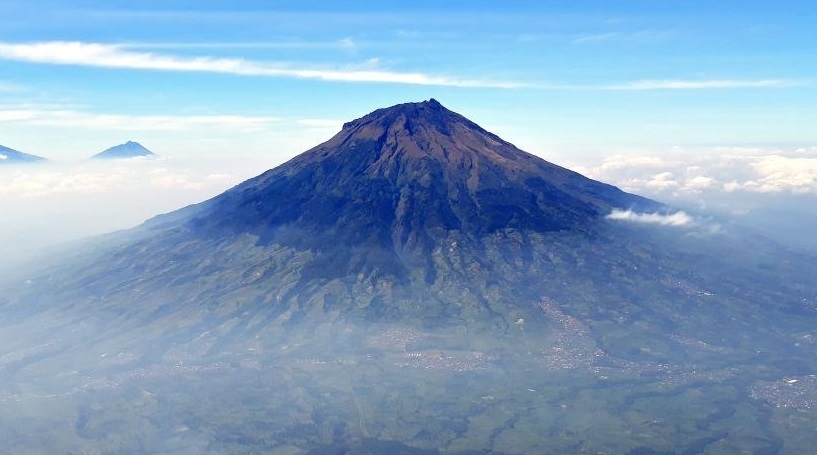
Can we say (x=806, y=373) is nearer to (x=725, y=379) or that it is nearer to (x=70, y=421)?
(x=725, y=379)

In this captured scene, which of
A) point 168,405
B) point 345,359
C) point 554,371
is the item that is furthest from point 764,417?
point 168,405

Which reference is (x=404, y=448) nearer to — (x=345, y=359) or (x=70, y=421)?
(x=345, y=359)

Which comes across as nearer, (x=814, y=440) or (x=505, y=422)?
(x=814, y=440)

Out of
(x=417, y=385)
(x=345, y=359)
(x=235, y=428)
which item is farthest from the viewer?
(x=345, y=359)

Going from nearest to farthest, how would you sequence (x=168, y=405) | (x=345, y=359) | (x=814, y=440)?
(x=814, y=440), (x=168, y=405), (x=345, y=359)

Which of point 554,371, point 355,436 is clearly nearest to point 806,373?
point 554,371

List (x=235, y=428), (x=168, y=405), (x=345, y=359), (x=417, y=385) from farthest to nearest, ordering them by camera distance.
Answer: (x=345, y=359), (x=417, y=385), (x=168, y=405), (x=235, y=428)

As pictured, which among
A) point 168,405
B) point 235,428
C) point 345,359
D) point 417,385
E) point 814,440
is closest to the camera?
point 814,440

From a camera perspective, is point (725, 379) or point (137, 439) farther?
point (725, 379)
